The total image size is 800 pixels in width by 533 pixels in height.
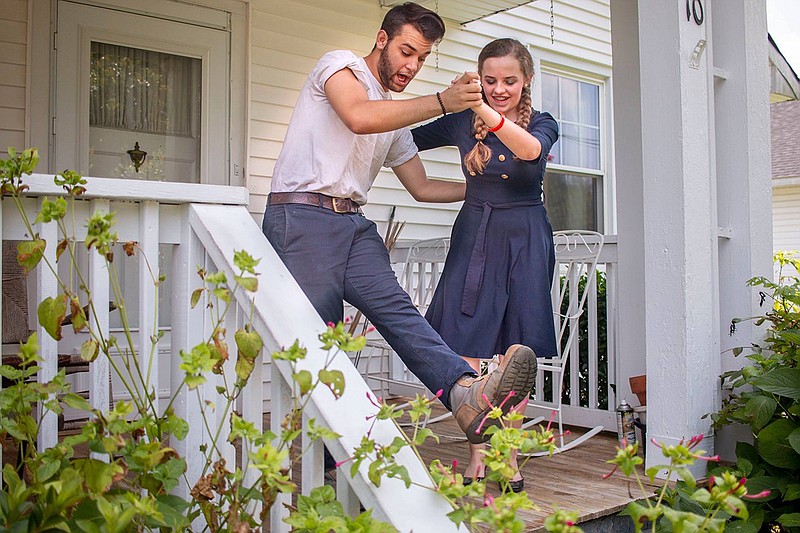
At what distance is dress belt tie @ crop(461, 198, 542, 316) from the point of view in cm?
298

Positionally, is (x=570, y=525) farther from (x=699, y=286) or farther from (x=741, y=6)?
(x=741, y=6)

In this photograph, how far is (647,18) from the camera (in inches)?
122

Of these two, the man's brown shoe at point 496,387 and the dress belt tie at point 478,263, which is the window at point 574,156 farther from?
the man's brown shoe at point 496,387

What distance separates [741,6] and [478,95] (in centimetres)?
170

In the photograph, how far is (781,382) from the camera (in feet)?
9.25

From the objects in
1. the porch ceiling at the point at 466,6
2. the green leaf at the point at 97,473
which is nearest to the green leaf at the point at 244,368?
the green leaf at the point at 97,473

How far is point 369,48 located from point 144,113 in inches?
63.4

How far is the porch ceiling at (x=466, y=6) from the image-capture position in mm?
Answer: 5457

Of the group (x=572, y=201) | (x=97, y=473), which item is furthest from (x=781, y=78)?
(x=97, y=473)

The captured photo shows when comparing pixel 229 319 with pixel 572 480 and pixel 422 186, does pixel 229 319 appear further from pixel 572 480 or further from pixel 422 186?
pixel 572 480

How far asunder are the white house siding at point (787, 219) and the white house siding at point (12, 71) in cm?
1700

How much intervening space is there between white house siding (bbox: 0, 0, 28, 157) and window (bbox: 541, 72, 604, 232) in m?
3.99

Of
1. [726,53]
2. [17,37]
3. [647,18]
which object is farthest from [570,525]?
[17,37]

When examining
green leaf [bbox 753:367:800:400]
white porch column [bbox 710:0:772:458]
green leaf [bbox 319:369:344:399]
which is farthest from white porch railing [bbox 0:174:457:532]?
white porch column [bbox 710:0:772:458]
